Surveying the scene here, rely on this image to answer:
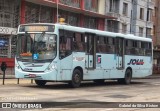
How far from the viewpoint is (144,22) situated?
208 feet

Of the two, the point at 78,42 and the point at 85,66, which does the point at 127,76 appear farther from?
the point at 78,42

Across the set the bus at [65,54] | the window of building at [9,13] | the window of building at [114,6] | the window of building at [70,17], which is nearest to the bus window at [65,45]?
the bus at [65,54]

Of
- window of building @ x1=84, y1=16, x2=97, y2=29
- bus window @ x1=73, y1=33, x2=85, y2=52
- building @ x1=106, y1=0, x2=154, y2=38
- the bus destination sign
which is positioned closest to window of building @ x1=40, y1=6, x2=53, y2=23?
window of building @ x1=84, y1=16, x2=97, y2=29

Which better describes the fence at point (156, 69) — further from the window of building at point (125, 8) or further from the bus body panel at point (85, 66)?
the bus body panel at point (85, 66)

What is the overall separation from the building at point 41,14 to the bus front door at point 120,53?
1242cm

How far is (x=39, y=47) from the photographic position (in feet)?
71.3

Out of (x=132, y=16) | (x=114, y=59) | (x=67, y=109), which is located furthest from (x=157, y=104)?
(x=132, y=16)

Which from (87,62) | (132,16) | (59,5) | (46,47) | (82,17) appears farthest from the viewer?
(132,16)

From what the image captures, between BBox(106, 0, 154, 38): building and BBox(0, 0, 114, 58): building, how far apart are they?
8.18 feet

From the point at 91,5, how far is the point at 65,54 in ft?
95.9

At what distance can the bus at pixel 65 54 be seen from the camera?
2170cm

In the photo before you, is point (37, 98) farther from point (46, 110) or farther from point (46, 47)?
point (46, 47)

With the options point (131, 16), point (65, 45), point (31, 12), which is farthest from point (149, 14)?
point (65, 45)

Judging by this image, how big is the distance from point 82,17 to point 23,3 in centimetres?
1043
